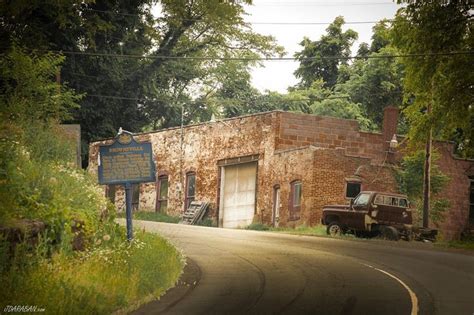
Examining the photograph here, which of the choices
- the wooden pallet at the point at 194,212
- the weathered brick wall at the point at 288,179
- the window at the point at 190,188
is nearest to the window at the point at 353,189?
the weathered brick wall at the point at 288,179

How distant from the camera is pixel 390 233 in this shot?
31672 millimetres

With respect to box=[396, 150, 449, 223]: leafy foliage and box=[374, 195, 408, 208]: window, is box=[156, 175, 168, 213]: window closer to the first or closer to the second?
box=[396, 150, 449, 223]: leafy foliage

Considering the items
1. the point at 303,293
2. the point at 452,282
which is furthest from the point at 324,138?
the point at 303,293

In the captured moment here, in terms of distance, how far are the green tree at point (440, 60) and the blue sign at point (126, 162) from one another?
15491mm

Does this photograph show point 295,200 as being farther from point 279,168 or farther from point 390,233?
point 390,233

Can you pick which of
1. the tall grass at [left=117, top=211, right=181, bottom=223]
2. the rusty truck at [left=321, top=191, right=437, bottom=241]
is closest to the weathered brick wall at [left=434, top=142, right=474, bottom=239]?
the rusty truck at [left=321, top=191, right=437, bottom=241]

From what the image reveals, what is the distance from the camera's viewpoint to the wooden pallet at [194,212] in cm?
4456

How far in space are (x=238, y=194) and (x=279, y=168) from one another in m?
4.09

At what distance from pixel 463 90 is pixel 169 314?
62.5 ft

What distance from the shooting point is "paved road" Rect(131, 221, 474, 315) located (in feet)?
47.2

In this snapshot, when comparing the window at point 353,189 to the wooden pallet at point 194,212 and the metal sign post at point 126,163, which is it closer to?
the wooden pallet at point 194,212

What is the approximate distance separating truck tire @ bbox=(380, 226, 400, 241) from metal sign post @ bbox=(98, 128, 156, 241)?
1647 centimetres

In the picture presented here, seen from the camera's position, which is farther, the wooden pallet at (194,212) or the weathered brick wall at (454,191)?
the wooden pallet at (194,212)

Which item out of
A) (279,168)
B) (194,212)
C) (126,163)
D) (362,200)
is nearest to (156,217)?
(194,212)
